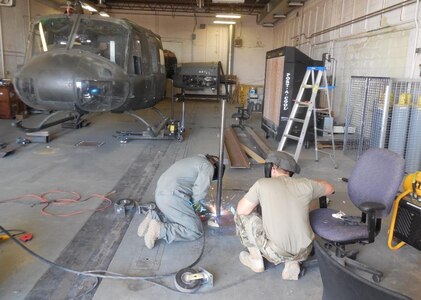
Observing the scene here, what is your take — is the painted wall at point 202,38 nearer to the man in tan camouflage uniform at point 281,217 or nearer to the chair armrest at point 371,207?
the man in tan camouflage uniform at point 281,217

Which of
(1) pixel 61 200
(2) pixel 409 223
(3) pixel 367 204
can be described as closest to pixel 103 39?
(1) pixel 61 200

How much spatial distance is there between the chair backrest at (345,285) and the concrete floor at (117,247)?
45.7 inches

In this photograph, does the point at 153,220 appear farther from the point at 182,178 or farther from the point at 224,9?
the point at 224,9

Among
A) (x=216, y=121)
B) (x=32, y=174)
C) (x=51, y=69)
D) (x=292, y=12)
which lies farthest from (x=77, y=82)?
(x=292, y=12)

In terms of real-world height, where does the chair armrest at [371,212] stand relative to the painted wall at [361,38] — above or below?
below

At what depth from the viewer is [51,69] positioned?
203 inches

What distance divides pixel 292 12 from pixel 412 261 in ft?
44.7

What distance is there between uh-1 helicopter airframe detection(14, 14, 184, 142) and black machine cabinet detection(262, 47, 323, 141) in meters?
2.12

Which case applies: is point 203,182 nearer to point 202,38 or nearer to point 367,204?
point 367,204

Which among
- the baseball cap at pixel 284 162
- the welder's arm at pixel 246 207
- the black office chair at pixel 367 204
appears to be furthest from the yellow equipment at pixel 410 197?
the welder's arm at pixel 246 207

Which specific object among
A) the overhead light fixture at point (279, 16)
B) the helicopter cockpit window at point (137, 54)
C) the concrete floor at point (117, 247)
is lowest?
the concrete floor at point (117, 247)

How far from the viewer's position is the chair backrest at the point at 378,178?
238 centimetres

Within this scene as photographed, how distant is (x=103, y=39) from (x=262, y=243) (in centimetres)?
492

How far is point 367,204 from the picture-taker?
2299 millimetres
